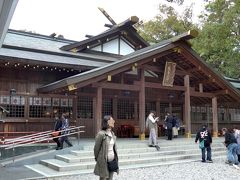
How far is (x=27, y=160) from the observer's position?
1137 cm

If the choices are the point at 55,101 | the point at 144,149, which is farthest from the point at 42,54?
the point at 144,149

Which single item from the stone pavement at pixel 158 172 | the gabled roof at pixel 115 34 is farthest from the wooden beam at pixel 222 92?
the stone pavement at pixel 158 172

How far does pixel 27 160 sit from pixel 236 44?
16276 millimetres

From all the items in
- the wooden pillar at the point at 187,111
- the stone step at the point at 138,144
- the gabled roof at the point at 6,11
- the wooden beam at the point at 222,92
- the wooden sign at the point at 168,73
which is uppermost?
the wooden sign at the point at 168,73

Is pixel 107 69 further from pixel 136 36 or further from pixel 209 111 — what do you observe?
pixel 209 111

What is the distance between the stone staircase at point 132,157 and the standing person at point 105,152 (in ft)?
11.9

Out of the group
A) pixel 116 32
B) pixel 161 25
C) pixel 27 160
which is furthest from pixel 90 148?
pixel 161 25

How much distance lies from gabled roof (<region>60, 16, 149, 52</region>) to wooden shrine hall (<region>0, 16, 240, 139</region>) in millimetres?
62

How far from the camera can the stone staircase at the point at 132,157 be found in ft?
33.2

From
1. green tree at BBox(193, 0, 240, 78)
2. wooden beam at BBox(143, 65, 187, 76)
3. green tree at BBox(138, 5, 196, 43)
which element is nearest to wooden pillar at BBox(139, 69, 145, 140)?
wooden beam at BBox(143, 65, 187, 76)

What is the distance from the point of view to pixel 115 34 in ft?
64.5

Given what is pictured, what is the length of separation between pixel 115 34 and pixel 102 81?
21.1 feet

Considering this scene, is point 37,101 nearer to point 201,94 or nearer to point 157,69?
point 157,69

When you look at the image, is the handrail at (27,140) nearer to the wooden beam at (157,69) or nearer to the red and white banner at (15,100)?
the red and white banner at (15,100)
